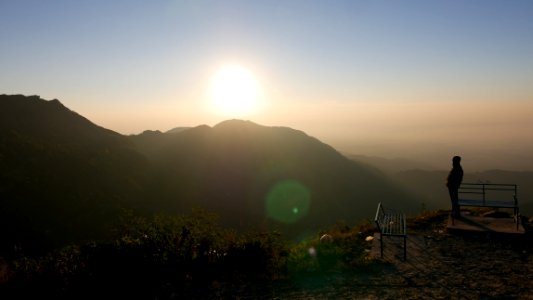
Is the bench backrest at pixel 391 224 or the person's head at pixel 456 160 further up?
the person's head at pixel 456 160

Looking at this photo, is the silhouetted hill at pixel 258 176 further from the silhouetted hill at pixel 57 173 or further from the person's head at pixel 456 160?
the person's head at pixel 456 160

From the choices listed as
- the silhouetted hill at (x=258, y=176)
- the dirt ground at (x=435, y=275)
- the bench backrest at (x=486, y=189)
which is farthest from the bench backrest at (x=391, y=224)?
the silhouetted hill at (x=258, y=176)

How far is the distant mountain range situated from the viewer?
41.8 m

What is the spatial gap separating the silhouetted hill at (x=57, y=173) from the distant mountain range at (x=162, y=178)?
0.45 feet

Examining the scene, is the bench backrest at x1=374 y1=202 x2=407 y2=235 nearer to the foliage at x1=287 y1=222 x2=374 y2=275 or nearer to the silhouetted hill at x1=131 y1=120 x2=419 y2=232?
the foliage at x1=287 y1=222 x2=374 y2=275

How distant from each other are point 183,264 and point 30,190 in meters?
42.1

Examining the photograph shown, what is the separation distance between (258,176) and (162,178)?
70.0 ft

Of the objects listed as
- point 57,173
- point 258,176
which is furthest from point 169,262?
point 258,176

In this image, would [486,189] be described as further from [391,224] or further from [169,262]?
[169,262]

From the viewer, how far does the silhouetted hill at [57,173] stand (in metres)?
39.2

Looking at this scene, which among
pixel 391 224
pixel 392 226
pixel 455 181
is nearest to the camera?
pixel 392 226

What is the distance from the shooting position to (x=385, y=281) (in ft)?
27.2

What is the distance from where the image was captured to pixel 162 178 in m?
68.6

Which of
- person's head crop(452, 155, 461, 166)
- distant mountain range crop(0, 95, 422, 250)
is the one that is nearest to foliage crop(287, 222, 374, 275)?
person's head crop(452, 155, 461, 166)
